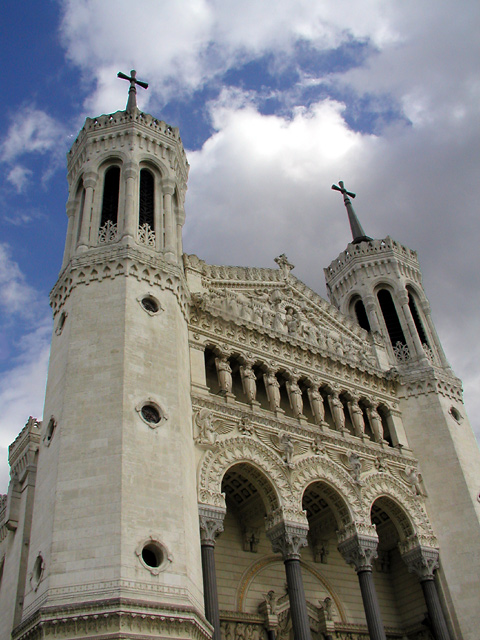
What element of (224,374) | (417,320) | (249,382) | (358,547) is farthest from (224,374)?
(417,320)

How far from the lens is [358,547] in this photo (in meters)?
20.4

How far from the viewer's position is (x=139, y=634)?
1335cm

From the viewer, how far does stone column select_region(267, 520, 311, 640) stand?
17.6 metres

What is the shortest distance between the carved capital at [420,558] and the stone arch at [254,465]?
6.03 metres

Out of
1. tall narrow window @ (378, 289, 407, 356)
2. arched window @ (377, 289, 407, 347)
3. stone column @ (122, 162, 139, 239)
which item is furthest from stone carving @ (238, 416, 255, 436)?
arched window @ (377, 289, 407, 347)

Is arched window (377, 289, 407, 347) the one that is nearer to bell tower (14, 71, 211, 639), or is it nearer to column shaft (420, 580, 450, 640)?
column shaft (420, 580, 450, 640)

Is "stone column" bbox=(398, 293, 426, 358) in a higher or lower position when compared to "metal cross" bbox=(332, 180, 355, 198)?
lower

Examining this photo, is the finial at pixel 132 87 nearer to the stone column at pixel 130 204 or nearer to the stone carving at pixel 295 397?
the stone column at pixel 130 204

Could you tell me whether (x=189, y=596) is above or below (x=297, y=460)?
below

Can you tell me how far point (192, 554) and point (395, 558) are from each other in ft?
41.1

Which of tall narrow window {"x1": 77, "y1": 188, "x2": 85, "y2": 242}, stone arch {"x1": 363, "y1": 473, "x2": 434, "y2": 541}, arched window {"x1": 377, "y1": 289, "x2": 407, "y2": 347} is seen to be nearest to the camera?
tall narrow window {"x1": 77, "y1": 188, "x2": 85, "y2": 242}

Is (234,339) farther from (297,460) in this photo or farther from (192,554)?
(192,554)

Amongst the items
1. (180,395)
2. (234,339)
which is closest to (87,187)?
(234,339)

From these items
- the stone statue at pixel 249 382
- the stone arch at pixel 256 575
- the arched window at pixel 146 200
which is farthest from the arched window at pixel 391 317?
the arched window at pixel 146 200
